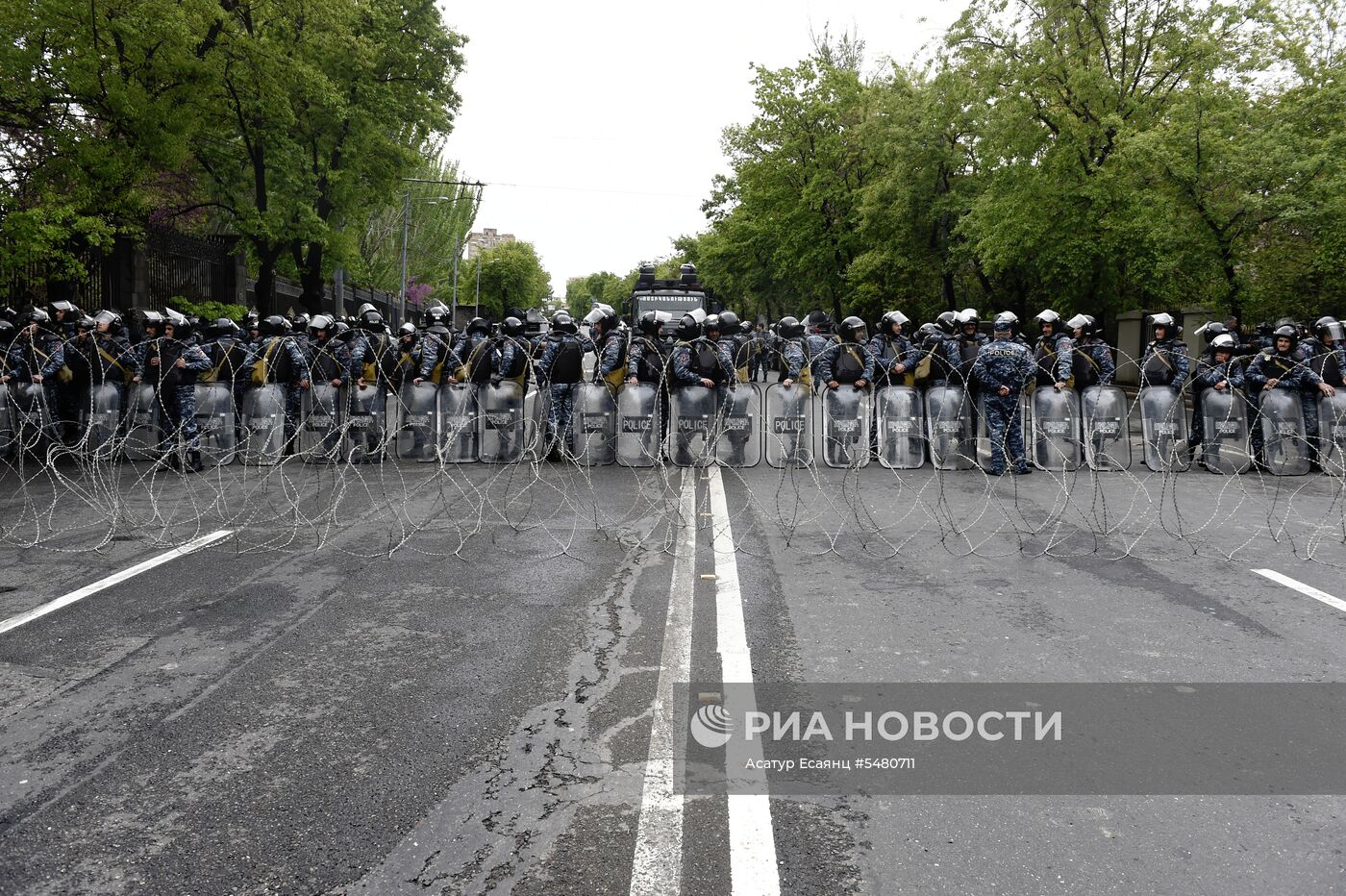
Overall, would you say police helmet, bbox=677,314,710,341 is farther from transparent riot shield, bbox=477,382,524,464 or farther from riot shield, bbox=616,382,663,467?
transparent riot shield, bbox=477,382,524,464

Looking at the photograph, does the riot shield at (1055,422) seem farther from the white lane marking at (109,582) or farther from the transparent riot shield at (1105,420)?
the white lane marking at (109,582)

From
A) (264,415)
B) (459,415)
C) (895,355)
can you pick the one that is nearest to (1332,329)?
(895,355)

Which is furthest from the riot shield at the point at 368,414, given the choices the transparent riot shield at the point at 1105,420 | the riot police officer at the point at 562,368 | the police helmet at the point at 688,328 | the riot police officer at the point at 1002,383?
the transparent riot shield at the point at 1105,420

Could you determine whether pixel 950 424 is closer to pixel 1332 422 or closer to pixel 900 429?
pixel 900 429

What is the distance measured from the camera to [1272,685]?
4.71m

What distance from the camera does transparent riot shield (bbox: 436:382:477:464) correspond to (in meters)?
13.0

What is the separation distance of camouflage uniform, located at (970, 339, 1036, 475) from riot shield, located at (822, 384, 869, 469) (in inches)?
55.2

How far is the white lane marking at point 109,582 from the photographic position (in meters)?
5.75

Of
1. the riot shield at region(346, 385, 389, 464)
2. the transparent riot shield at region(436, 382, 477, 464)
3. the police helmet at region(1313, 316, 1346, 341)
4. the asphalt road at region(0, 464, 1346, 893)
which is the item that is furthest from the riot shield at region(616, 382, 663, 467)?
the police helmet at region(1313, 316, 1346, 341)

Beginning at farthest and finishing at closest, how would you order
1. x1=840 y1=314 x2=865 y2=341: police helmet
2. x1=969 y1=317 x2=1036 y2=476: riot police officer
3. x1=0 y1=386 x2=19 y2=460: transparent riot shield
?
x1=840 y1=314 x2=865 y2=341: police helmet < x1=0 y1=386 x2=19 y2=460: transparent riot shield < x1=969 y1=317 x2=1036 y2=476: riot police officer

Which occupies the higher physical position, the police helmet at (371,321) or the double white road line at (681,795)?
the police helmet at (371,321)

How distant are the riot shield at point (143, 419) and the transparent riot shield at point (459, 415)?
3.36m

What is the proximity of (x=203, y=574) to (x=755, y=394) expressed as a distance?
7.47m

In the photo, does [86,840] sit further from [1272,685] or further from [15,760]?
[1272,685]
